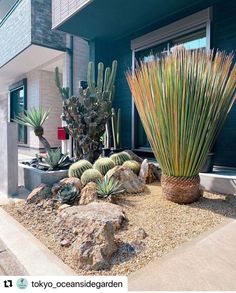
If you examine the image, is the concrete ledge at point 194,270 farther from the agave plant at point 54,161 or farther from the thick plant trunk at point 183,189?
the agave plant at point 54,161

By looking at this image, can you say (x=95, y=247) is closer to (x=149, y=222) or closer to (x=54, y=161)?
(x=149, y=222)

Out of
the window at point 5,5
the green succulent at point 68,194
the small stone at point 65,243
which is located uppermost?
the window at point 5,5

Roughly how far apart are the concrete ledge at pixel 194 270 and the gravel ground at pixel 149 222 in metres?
0.12

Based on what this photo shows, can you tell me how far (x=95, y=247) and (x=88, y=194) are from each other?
155 cm

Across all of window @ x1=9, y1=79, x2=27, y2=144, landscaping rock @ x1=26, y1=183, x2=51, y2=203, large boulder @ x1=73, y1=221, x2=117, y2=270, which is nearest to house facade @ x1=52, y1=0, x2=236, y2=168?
landscaping rock @ x1=26, y1=183, x2=51, y2=203

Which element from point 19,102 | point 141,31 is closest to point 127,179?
point 141,31

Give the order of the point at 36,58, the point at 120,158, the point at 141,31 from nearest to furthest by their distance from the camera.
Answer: the point at 120,158 < the point at 141,31 < the point at 36,58

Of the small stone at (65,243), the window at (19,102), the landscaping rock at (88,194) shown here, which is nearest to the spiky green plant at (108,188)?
the landscaping rock at (88,194)

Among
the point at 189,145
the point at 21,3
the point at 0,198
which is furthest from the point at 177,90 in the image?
the point at 21,3

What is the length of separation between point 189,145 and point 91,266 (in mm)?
2033

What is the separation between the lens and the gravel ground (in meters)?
2.33

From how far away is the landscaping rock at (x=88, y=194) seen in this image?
147 inches

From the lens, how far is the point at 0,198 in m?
4.78

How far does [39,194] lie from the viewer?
429 cm
